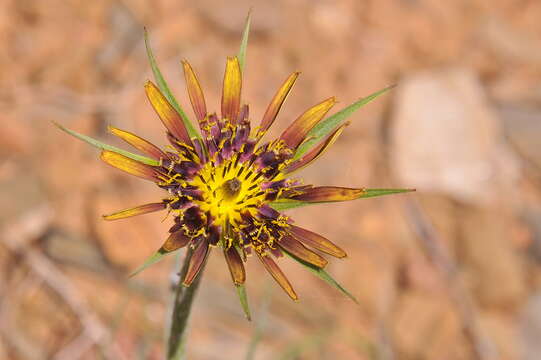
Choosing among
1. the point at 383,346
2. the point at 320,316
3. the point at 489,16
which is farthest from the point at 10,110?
the point at 489,16

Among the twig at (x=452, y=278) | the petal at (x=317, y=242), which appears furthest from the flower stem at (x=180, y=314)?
the twig at (x=452, y=278)

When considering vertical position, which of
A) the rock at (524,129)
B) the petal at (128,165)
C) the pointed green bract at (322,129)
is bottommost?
the petal at (128,165)

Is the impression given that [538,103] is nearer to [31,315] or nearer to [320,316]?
[320,316]

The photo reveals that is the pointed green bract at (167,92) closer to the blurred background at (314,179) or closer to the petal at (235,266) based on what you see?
the petal at (235,266)

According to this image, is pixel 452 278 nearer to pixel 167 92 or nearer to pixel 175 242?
pixel 175 242

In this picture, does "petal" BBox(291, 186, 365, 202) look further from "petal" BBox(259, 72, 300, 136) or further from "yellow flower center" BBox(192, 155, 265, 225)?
"petal" BBox(259, 72, 300, 136)

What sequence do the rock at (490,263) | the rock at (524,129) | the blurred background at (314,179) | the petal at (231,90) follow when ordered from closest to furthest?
the petal at (231,90) → the blurred background at (314,179) → the rock at (490,263) → the rock at (524,129)

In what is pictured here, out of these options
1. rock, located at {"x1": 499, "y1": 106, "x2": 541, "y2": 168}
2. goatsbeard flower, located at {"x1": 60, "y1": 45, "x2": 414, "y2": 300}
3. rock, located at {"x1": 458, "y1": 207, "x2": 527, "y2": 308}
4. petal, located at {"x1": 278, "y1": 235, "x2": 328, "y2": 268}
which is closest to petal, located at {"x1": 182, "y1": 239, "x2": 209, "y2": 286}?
goatsbeard flower, located at {"x1": 60, "y1": 45, "x2": 414, "y2": 300}
